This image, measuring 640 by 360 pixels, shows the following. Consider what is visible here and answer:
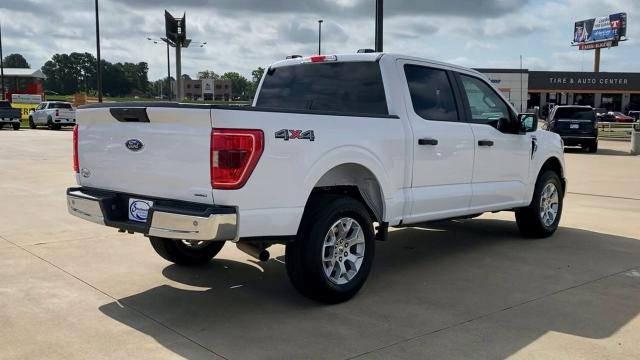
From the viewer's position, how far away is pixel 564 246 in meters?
7.09

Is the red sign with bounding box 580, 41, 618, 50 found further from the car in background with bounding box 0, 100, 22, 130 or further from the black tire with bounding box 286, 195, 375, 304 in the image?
the black tire with bounding box 286, 195, 375, 304

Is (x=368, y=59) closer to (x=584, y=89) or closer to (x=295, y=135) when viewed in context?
(x=295, y=135)

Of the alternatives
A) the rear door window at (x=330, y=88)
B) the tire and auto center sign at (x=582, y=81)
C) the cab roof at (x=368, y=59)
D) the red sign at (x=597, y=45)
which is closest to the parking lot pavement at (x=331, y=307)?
the rear door window at (x=330, y=88)

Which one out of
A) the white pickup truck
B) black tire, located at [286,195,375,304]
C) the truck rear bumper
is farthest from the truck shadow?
the truck rear bumper

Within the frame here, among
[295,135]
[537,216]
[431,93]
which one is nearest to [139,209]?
[295,135]

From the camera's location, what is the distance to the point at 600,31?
8831 cm

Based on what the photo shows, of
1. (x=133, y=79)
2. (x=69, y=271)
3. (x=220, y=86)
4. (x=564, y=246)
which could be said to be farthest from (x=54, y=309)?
(x=133, y=79)

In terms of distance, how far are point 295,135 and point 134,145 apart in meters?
1.19

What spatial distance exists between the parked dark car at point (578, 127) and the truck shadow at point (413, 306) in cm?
1740

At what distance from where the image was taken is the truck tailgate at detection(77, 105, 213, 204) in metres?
4.09

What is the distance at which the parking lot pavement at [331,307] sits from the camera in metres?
4.03

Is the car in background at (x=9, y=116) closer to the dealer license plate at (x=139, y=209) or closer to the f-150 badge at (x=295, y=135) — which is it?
Result: the dealer license plate at (x=139, y=209)

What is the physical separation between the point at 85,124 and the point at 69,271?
1573mm

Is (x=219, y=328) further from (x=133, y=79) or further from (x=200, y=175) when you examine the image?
(x=133, y=79)
